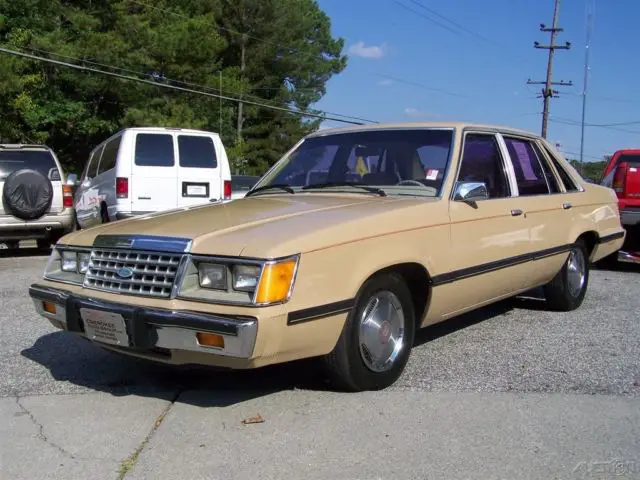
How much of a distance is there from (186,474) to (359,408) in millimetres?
1136

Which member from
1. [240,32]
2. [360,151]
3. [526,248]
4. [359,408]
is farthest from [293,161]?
[240,32]

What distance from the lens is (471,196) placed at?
479 centimetres

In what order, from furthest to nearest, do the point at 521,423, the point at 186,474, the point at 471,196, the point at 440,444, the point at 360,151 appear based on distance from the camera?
1. the point at 360,151
2. the point at 471,196
3. the point at 521,423
4. the point at 440,444
5. the point at 186,474

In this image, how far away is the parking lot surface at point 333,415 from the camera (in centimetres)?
323

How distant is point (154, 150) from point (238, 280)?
8.05 m

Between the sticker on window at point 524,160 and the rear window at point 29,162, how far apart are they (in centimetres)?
843

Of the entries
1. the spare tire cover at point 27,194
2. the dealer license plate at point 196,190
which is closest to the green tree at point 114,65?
the spare tire cover at point 27,194

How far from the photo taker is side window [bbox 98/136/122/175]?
11.4 metres

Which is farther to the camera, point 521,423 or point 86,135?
point 86,135

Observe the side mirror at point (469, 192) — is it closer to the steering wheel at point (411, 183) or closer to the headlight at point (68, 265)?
the steering wheel at point (411, 183)

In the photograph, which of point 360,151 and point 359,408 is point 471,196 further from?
point 359,408

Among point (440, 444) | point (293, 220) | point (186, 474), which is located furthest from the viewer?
point (293, 220)

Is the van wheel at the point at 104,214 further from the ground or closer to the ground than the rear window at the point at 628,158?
closer to the ground

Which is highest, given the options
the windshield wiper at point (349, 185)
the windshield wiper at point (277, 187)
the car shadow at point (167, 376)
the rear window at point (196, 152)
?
the rear window at point (196, 152)
